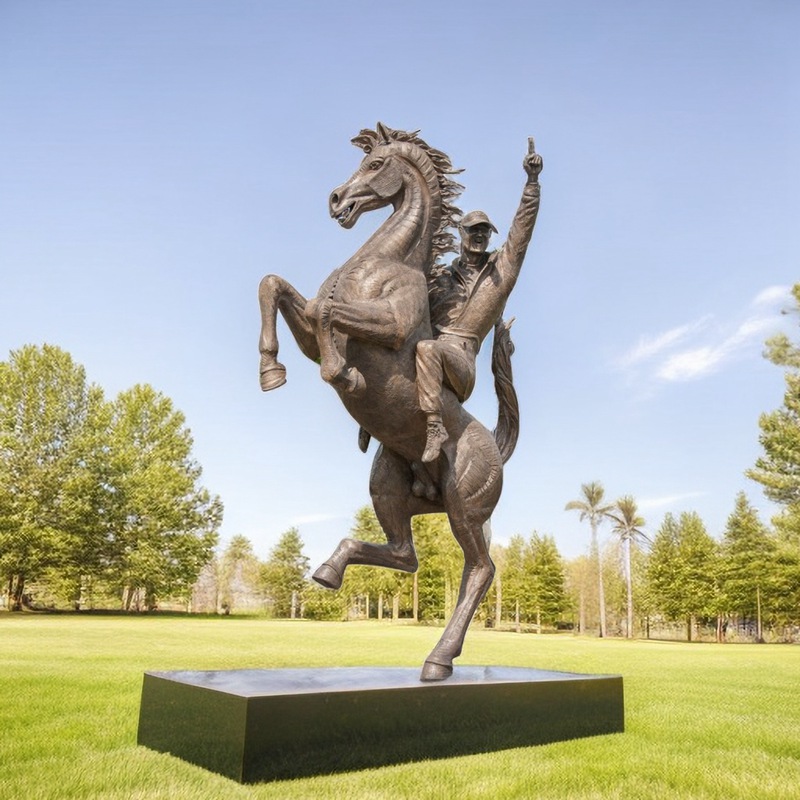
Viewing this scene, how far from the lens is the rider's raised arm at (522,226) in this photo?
5375 millimetres

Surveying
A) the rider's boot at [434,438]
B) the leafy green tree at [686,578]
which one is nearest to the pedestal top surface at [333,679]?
the rider's boot at [434,438]

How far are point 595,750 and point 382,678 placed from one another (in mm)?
1515

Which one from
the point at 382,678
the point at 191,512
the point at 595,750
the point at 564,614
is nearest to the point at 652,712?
the point at 595,750

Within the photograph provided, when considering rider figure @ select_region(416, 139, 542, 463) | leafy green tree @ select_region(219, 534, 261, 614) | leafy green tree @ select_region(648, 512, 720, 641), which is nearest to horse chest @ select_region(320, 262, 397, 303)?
rider figure @ select_region(416, 139, 542, 463)

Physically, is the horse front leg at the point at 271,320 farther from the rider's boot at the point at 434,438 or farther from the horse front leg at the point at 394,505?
the horse front leg at the point at 394,505

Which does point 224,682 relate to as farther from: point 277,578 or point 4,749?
point 277,578

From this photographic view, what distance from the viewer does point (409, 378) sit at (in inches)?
192

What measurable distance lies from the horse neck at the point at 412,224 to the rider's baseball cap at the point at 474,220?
368 millimetres

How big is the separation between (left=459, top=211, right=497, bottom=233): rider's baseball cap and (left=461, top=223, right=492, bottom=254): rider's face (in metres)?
0.02

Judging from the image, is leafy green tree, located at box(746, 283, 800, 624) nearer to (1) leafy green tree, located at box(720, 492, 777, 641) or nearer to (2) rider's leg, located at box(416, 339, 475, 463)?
(1) leafy green tree, located at box(720, 492, 777, 641)

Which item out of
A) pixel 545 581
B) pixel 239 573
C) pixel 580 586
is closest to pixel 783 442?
pixel 545 581

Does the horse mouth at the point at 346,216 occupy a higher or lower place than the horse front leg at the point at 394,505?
higher

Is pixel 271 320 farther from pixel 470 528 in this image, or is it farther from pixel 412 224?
pixel 470 528

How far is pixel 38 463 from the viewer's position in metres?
33.9
